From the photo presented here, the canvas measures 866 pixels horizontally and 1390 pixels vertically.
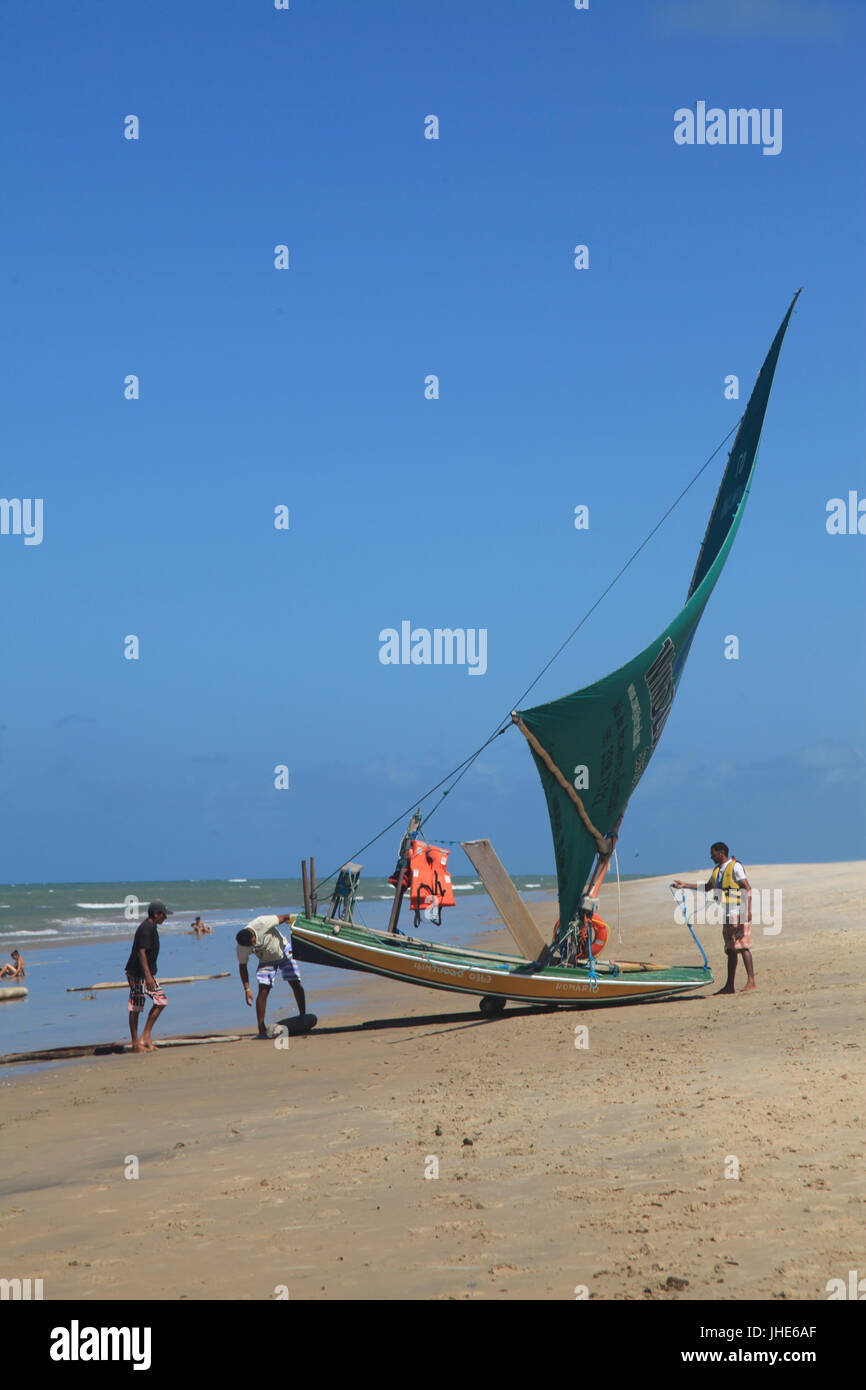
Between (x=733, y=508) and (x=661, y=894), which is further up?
(x=733, y=508)

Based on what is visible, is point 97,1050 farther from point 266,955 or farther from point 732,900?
point 732,900

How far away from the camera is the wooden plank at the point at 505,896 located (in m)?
14.9

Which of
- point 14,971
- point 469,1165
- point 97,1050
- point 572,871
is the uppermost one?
point 572,871

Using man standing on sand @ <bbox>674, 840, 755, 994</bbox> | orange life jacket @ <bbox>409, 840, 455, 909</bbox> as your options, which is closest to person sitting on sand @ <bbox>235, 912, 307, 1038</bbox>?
orange life jacket @ <bbox>409, 840, 455, 909</bbox>

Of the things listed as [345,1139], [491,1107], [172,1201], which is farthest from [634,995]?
[172,1201]

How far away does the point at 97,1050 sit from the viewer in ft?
46.3

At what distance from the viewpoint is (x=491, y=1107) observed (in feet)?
28.5

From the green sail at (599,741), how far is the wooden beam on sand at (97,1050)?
15.1ft

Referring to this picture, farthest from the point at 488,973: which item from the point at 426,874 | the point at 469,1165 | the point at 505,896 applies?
the point at 469,1165

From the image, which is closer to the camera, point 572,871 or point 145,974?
point 145,974

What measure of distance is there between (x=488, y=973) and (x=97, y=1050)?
4.72 meters
